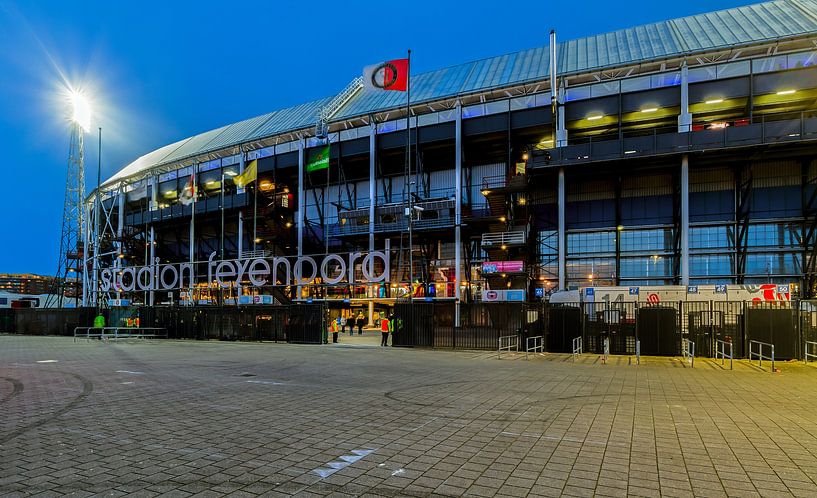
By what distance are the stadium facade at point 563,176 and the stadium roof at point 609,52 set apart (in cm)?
26

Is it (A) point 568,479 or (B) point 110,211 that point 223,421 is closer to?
(A) point 568,479

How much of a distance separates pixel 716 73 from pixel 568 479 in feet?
134

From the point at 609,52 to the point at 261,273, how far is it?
38065mm

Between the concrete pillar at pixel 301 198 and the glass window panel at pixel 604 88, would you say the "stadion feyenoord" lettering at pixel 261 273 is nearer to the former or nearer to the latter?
the concrete pillar at pixel 301 198

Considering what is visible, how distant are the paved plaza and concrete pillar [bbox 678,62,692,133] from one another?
26.4 metres

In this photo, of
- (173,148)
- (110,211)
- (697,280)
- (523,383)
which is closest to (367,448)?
(523,383)

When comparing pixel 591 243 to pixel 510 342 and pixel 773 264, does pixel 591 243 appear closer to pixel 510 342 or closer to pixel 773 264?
pixel 773 264

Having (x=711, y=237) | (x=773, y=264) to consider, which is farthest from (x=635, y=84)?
(x=773, y=264)

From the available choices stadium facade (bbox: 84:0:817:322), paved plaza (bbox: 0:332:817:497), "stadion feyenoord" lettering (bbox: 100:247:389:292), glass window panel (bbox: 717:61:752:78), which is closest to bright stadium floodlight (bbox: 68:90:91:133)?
stadium facade (bbox: 84:0:817:322)

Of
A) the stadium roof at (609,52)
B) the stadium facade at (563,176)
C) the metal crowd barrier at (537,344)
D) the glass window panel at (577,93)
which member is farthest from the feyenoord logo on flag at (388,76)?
the metal crowd barrier at (537,344)

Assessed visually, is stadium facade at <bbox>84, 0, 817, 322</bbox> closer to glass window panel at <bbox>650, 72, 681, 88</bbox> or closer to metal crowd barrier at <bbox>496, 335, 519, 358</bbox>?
glass window panel at <bbox>650, 72, 681, 88</bbox>

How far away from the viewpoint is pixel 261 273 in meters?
48.7

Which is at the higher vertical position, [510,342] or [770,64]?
[770,64]

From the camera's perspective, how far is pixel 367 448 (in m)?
6.42
